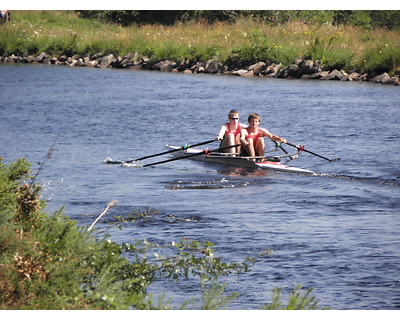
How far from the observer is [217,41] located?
106 ft

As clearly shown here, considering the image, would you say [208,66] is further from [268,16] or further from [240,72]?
[268,16]

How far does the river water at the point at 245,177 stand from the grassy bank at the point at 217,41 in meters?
2.06

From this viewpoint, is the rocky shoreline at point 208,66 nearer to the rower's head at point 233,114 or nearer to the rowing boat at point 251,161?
the rowing boat at point 251,161

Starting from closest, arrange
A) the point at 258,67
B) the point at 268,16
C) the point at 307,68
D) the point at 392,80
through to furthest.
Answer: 1. the point at 392,80
2. the point at 307,68
3. the point at 258,67
4. the point at 268,16

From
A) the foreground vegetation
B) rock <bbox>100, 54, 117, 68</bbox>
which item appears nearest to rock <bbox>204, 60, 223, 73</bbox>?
rock <bbox>100, 54, 117, 68</bbox>

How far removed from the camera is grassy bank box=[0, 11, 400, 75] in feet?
91.4

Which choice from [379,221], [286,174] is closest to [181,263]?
[379,221]

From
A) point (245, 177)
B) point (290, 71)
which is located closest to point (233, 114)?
point (245, 177)

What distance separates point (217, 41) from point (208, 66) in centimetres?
173

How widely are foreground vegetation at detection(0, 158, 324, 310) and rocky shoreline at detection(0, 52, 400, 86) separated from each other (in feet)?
69.3

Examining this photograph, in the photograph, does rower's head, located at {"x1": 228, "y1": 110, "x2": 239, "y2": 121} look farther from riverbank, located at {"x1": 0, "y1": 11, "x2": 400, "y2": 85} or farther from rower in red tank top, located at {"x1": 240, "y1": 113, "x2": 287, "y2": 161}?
riverbank, located at {"x1": 0, "y1": 11, "x2": 400, "y2": 85}

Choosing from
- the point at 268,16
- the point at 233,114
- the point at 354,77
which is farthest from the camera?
the point at 268,16

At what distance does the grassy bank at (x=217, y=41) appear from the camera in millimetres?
27859

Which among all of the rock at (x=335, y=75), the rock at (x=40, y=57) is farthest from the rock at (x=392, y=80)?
the rock at (x=40, y=57)
